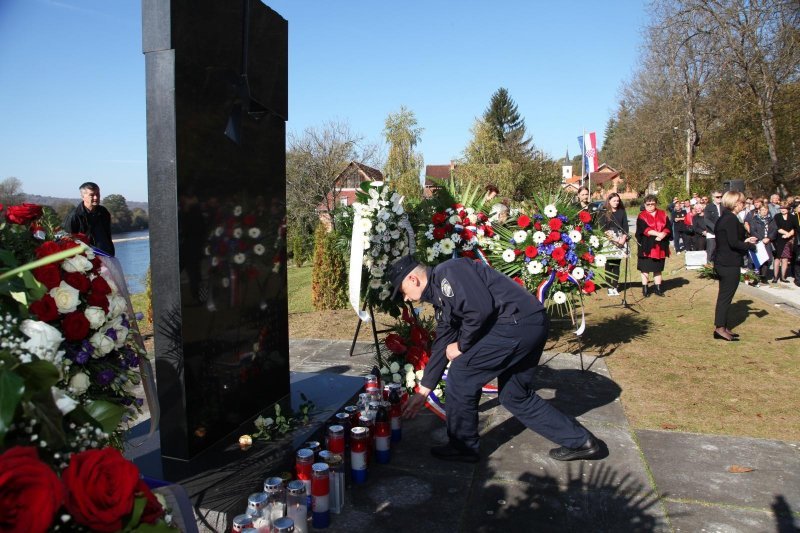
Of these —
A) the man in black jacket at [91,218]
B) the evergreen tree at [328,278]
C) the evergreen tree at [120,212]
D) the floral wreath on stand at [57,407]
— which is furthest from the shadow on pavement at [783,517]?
the evergreen tree at [120,212]

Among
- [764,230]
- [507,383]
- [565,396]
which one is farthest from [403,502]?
[764,230]

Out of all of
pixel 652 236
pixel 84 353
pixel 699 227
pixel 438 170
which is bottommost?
pixel 84 353

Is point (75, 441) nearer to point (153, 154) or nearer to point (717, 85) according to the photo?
point (153, 154)

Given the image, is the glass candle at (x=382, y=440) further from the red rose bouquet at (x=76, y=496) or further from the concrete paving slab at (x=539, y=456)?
the red rose bouquet at (x=76, y=496)

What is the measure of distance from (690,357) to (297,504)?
5.62 meters

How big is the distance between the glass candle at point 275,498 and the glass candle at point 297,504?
0.04 meters

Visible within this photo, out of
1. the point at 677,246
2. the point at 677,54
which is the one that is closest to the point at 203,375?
the point at 677,246

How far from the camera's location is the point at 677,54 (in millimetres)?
29547

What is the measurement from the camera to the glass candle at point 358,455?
11.5 feet

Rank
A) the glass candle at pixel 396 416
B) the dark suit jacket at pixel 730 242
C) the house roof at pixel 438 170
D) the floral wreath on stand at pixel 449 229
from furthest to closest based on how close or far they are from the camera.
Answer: the house roof at pixel 438 170, the dark suit jacket at pixel 730 242, the floral wreath on stand at pixel 449 229, the glass candle at pixel 396 416

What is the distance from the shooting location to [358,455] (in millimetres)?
3490

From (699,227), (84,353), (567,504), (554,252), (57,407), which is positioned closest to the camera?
(57,407)

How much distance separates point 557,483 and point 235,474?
77.5 inches

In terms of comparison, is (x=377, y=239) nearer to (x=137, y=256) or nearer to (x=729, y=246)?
(x=729, y=246)
